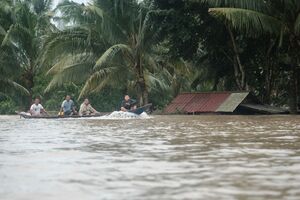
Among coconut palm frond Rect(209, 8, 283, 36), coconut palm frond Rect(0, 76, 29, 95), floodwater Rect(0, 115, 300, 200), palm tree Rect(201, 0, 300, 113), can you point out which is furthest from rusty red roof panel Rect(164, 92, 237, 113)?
floodwater Rect(0, 115, 300, 200)

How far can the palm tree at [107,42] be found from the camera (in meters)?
23.8

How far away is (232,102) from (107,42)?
696cm

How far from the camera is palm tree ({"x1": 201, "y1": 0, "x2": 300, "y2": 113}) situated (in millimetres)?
18520

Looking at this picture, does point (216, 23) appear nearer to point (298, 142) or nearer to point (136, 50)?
point (136, 50)

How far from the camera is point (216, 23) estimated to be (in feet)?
76.8

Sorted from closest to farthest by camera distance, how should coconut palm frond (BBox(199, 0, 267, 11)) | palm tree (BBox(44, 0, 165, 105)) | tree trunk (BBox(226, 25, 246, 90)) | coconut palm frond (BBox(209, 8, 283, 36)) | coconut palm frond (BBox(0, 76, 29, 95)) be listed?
coconut palm frond (BBox(209, 8, 283, 36)) < coconut palm frond (BBox(199, 0, 267, 11)) < tree trunk (BBox(226, 25, 246, 90)) < palm tree (BBox(44, 0, 165, 105)) < coconut palm frond (BBox(0, 76, 29, 95))

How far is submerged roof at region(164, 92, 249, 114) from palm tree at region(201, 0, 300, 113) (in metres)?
2.23

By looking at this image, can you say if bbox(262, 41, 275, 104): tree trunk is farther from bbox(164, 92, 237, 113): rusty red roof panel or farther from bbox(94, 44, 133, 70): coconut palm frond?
bbox(94, 44, 133, 70): coconut palm frond

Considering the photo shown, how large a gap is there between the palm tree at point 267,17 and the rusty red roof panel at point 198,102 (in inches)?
108

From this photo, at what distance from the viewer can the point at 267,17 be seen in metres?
19.0

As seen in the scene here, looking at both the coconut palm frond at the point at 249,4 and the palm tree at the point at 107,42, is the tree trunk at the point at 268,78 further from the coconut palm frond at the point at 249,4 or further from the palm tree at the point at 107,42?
the palm tree at the point at 107,42

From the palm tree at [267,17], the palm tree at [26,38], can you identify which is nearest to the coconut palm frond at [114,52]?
the palm tree at [267,17]

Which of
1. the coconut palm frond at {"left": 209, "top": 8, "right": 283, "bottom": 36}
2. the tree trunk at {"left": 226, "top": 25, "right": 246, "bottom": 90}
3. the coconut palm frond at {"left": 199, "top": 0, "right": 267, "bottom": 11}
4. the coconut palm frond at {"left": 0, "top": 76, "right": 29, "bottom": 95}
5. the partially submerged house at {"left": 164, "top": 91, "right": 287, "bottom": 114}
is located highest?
the coconut palm frond at {"left": 199, "top": 0, "right": 267, "bottom": 11}

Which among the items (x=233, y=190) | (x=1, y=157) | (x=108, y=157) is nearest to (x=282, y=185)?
(x=233, y=190)
